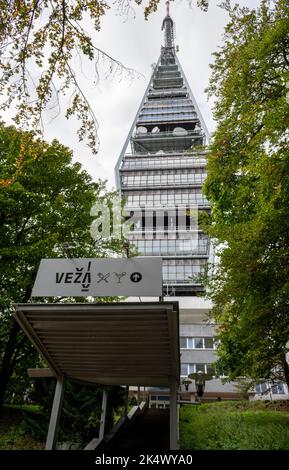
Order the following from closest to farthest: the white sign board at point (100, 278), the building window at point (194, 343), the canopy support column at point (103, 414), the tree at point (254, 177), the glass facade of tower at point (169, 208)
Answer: the white sign board at point (100, 278) → the tree at point (254, 177) → the canopy support column at point (103, 414) → the building window at point (194, 343) → the glass facade of tower at point (169, 208)

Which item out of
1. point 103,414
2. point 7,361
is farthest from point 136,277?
point 7,361

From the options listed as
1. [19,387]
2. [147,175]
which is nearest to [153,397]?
[19,387]

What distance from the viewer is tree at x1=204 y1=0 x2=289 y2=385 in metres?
6.71

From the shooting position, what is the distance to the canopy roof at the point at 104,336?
199 inches

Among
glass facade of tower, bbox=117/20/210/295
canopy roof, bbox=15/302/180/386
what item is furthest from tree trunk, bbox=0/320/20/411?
glass facade of tower, bbox=117/20/210/295

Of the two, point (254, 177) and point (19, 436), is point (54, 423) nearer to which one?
point (19, 436)

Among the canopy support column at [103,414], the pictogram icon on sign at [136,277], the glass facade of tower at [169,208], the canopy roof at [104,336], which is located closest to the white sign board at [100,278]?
the pictogram icon on sign at [136,277]

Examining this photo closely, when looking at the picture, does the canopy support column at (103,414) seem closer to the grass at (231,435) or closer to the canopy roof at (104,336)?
the canopy roof at (104,336)

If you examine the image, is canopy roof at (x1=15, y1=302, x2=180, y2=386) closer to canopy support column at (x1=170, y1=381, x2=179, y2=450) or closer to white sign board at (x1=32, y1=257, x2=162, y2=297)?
white sign board at (x1=32, y1=257, x2=162, y2=297)

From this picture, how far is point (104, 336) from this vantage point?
551cm

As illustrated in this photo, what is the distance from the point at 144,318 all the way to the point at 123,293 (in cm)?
52

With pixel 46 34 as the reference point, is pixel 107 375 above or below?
below

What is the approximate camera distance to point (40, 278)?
5.54 meters

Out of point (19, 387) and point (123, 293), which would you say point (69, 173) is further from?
point (123, 293)
